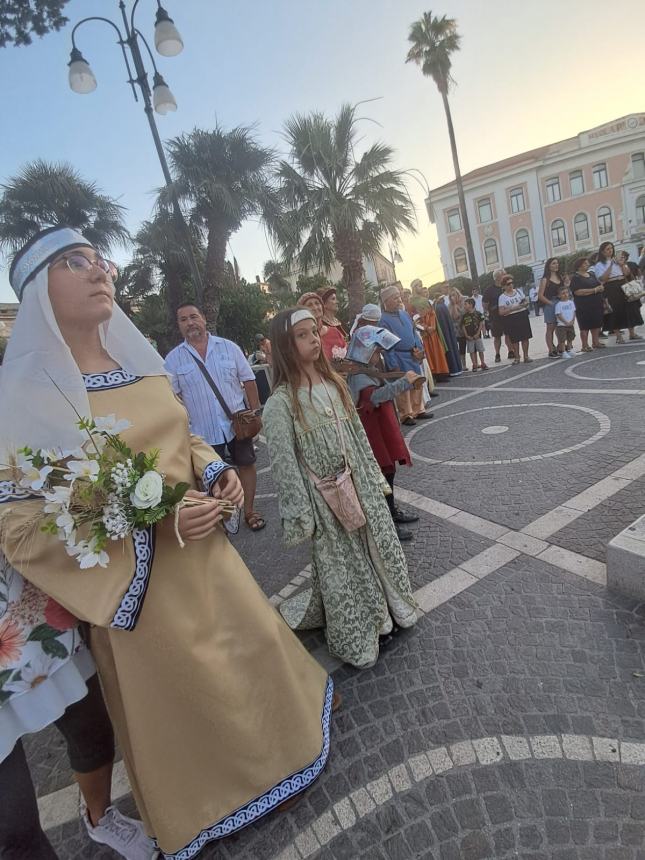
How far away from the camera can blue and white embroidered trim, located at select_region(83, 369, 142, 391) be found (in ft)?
5.10

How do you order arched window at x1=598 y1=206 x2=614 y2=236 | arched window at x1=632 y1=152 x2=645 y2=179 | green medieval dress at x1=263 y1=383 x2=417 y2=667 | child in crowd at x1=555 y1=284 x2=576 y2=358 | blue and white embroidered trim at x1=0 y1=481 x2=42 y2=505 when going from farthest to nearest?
arched window at x1=598 y1=206 x2=614 y2=236
arched window at x1=632 y1=152 x2=645 y2=179
child in crowd at x1=555 y1=284 x2=576 y2=358
green medieval dress at x1=263 y1=383 x2=417 y2=667
blue and white embroidered trim at x1=0 y1=481 x2=42 y2=505

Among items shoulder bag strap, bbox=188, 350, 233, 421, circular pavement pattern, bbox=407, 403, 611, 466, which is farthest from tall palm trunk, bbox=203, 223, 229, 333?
shoulder bag strap, bbox=188, 350, 233, 421

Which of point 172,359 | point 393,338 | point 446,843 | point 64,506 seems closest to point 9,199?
point 172,359

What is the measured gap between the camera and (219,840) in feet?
5.66

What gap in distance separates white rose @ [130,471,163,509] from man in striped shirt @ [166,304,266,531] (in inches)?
104

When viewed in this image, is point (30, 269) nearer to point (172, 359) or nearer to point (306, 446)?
point (306, 446)

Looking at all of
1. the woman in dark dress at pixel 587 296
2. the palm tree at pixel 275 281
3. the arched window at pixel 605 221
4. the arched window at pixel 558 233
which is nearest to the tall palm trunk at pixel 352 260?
the woman in dark dress at pixel 587 296

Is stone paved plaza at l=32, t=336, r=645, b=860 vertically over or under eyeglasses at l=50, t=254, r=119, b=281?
under

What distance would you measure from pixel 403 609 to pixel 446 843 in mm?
1063

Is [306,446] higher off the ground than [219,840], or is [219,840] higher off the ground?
[306,446]

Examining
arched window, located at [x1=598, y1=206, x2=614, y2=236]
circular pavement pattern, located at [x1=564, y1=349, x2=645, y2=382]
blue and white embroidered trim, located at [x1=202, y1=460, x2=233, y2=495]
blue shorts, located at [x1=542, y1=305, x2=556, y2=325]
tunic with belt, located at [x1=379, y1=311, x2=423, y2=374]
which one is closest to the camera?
blue and white embroidered trim, located at [x1=202, y1=460, x2=233, y2=495]

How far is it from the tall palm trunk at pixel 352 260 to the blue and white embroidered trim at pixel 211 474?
13588 millimetres

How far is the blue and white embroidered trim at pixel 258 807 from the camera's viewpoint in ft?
5.19

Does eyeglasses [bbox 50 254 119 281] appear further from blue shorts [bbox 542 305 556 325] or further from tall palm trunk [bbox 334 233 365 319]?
tall palm trunk [bbox 334 233 365 319]
